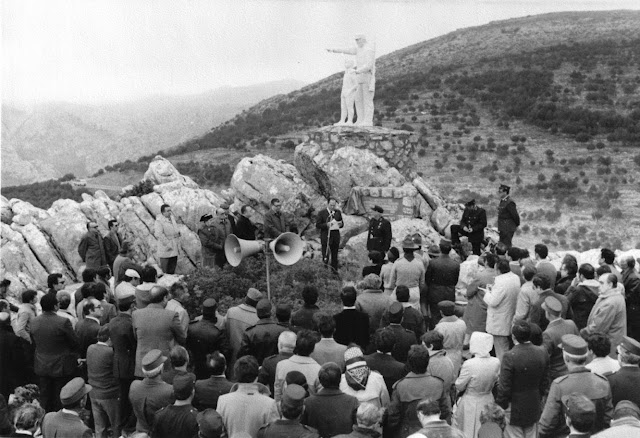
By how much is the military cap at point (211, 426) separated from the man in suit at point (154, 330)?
2621 mm

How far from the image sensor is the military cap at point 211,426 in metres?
5.59

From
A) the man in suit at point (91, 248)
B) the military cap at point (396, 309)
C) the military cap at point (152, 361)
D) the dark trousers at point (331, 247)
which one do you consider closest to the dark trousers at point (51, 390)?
the military cap at point (152, 361)

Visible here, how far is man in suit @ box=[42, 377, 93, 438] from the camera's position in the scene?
237 inches

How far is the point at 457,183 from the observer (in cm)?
3662

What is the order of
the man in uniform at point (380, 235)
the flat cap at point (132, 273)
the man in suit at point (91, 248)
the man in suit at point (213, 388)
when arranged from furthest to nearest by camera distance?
the man in uniform at point (380, 235), the man in suit at point (91, 248), the flat cap at point (132, 273), the man in suit at point (213, 388)

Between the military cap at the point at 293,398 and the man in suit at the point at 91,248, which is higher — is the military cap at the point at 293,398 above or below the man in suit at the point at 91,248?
above

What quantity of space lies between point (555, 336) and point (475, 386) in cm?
144

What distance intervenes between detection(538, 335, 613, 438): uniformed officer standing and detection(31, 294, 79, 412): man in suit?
5604 millimetres

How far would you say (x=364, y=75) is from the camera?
62.7 feet

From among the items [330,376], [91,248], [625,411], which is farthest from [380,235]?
[625,411]

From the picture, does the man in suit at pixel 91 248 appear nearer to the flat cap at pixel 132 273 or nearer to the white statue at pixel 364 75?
the flat cap at pixel 132 273

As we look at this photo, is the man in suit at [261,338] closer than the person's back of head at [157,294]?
Yes

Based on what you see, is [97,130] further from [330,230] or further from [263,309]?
[263,309]

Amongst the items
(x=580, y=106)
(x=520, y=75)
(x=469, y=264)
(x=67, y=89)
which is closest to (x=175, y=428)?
(x=469, y=264)
